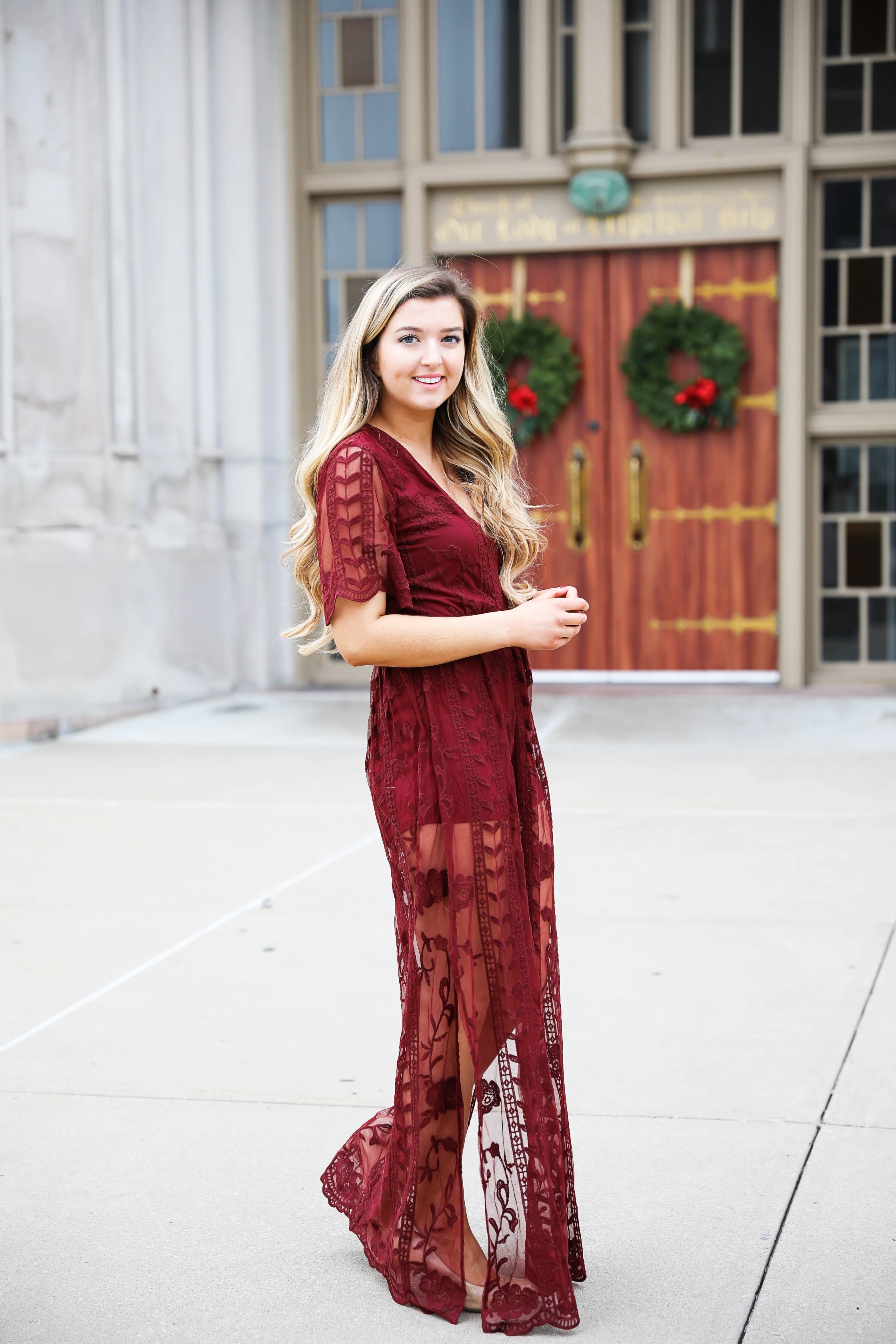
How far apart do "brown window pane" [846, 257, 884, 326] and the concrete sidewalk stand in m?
4.37

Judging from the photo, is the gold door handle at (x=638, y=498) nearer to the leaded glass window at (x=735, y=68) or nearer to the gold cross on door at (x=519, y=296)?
the gold cross on door at (x=519, y=296)

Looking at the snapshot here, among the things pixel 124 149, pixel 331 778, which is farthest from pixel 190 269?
pixel 331 778

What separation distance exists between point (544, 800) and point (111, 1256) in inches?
43.3

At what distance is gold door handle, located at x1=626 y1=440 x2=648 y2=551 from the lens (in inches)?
420

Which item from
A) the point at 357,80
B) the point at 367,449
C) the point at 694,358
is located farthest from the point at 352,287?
the point at 367,449

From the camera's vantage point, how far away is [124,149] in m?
9.73

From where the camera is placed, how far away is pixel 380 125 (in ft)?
36.0

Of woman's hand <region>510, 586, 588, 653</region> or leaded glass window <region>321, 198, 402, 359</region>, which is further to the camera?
leaded glass window <region>321, 198, 402, 359</region>

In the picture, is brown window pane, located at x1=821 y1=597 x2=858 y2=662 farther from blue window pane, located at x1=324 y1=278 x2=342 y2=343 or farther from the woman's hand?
the woman's hand

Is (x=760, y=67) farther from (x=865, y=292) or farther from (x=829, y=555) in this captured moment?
(x=829, y=555)

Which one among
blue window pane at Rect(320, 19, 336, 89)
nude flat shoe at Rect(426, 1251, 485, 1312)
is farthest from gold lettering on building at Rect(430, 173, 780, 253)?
nude flat shoe at Rect(426, 1251, 485, 1312)

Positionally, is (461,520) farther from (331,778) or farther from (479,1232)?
(331,778)

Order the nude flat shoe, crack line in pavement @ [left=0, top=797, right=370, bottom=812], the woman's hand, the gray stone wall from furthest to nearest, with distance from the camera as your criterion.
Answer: the gray stone wall → crack line in pavement @ [left=0, top=797, right=370, bottom=812] → the nude flat shoe → the woman's hand

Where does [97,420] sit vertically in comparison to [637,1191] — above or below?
above
